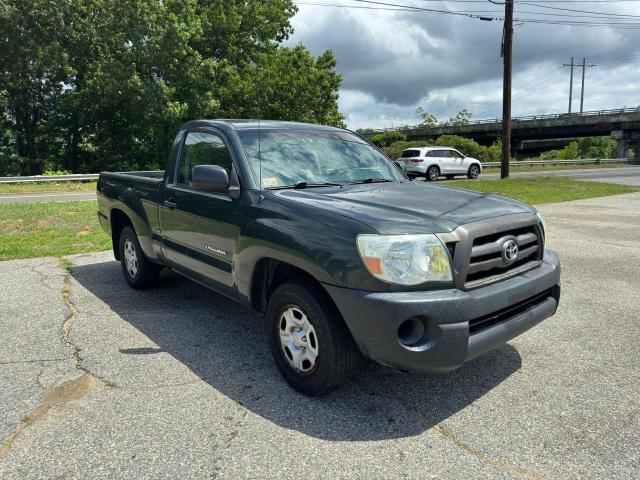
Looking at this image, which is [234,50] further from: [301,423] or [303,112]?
[301,423]

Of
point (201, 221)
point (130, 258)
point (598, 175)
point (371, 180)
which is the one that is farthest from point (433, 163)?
point (201, 221)

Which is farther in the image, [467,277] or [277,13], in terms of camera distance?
[277,13]

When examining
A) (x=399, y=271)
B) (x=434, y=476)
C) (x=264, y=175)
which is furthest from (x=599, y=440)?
(x=264, y=175)

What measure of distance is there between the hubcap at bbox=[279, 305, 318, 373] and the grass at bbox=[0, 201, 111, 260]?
565 centimetres

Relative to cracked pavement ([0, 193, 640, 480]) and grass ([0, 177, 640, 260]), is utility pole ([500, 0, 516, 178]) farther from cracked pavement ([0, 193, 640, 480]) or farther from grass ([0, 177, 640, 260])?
cracked pavement ([0, 193, 640, 480])

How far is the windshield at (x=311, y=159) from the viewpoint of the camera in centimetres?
378

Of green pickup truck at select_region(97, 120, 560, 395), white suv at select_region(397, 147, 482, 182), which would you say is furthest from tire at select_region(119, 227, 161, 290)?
white suv at select_region(397, 147, 482, 182)

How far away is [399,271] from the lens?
8.89 ft

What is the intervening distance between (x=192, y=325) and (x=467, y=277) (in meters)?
2.57

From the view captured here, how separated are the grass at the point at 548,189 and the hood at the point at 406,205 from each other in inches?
475

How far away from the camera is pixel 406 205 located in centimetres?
318

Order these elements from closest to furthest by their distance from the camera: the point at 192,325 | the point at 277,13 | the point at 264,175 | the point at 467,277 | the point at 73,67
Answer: the point at 467,277 → the point at 264,175 → the point at 192,325 → the point at 73,67 → the point at 277,13

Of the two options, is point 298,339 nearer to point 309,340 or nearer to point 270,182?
point 309,340

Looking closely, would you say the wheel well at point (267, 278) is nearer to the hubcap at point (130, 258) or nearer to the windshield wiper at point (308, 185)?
the windshield wiper at point (308, 185)
